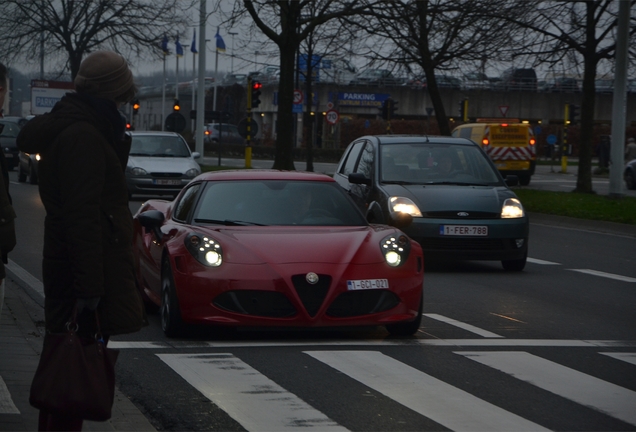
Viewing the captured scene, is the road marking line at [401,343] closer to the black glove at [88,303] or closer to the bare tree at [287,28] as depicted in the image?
the black glove at [88,303]

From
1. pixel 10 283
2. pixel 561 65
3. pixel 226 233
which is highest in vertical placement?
pixel 561 65

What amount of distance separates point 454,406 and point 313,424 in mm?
866

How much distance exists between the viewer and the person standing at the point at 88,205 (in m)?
3.98

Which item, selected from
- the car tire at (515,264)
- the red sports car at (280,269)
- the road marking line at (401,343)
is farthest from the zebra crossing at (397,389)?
the car tire at (515,264)

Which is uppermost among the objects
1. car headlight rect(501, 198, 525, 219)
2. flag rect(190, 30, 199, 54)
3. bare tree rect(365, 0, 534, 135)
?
flag rect(190, 30, 199, 54)

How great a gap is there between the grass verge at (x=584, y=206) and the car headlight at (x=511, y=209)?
7171mm

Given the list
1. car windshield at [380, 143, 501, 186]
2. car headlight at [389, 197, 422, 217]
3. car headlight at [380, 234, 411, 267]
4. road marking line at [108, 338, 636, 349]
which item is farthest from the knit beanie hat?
car windshield at [380, 143, 501, 186]

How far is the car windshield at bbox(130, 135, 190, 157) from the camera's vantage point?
26.7m

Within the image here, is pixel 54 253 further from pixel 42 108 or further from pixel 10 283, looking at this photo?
pixel 42 108

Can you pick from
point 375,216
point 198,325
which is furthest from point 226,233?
point 375,216

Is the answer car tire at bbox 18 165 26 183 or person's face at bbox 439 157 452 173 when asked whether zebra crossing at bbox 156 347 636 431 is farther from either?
car tire at bbox 18 165 26 183

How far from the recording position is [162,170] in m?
25.5

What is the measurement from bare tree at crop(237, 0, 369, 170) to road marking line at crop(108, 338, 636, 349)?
22.2 meters

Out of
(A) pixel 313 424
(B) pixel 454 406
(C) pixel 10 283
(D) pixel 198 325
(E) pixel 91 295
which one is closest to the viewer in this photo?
(E) pixel 91 295
